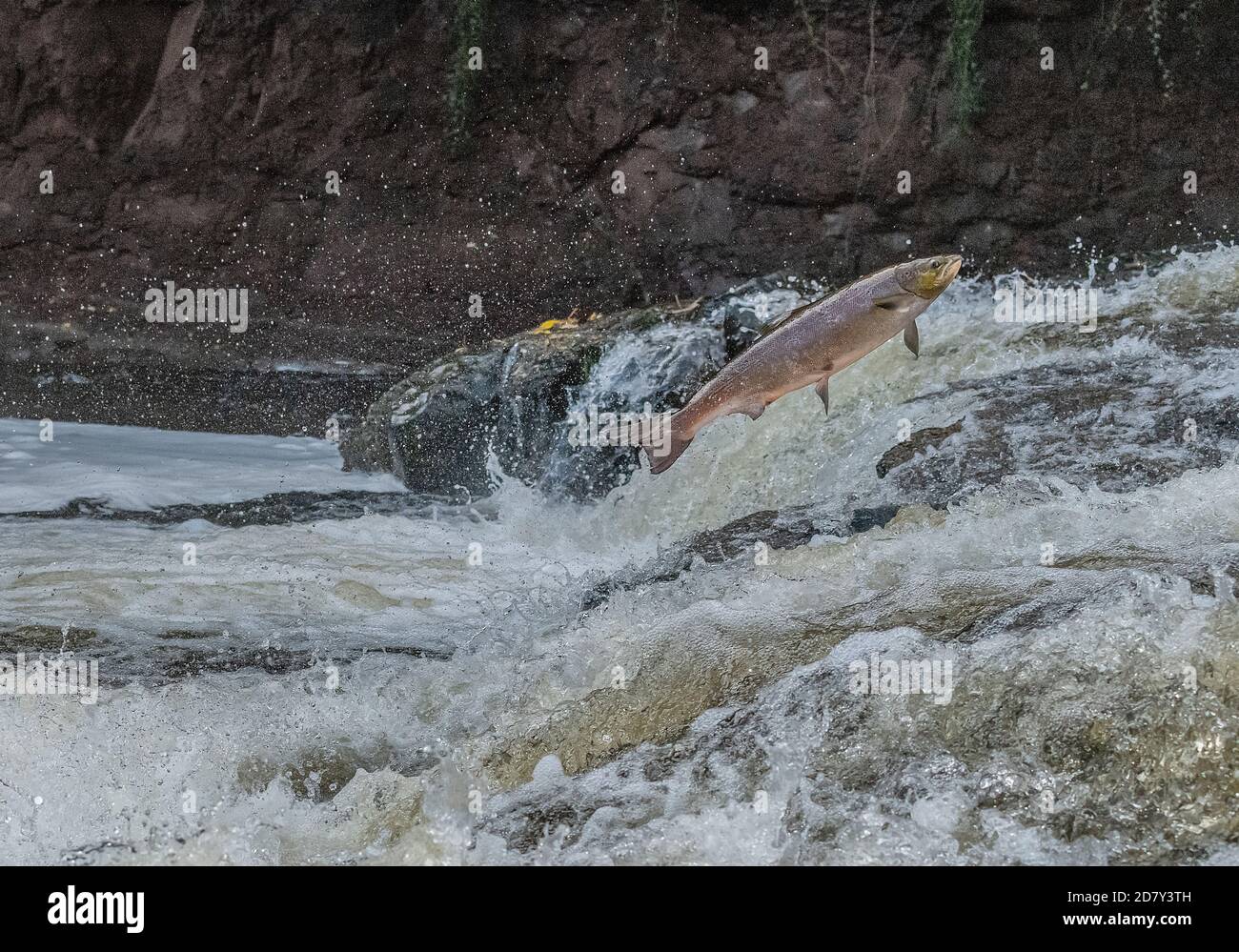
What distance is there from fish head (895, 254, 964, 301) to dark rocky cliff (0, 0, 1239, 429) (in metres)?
4.11

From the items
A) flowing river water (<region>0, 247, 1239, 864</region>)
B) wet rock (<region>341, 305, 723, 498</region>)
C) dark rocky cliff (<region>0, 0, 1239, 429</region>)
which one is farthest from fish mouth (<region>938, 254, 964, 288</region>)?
dark rocky cliff (<region>0, 0, 1239, 429</region>)

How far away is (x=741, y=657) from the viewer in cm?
293

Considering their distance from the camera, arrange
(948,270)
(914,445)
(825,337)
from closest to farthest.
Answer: (948,270) → (825,337) → (914,445)

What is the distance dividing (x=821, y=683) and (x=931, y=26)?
5.70 meters

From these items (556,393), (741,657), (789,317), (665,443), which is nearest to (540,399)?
(556,393)

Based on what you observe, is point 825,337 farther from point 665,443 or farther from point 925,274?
point 665,443

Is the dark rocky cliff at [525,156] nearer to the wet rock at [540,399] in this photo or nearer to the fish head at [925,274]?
the wet rock at [540,399]

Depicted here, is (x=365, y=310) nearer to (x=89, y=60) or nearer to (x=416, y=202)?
(x=416, y=202)

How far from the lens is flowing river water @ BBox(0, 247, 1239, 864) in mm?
2316

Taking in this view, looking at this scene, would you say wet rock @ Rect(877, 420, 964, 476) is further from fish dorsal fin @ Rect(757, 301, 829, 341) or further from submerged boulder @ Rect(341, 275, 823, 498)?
submerged boulder @ Rect(341, 275, 823, 498)

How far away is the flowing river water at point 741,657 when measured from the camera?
2.32 meters

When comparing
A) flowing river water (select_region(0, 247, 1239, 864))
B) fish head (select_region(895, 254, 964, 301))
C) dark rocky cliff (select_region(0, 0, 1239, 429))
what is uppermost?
dark rocky cliff (select_region(0, 0, 1239, 429))

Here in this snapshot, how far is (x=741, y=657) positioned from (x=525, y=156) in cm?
530

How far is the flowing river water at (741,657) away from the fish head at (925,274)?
0.60 m
